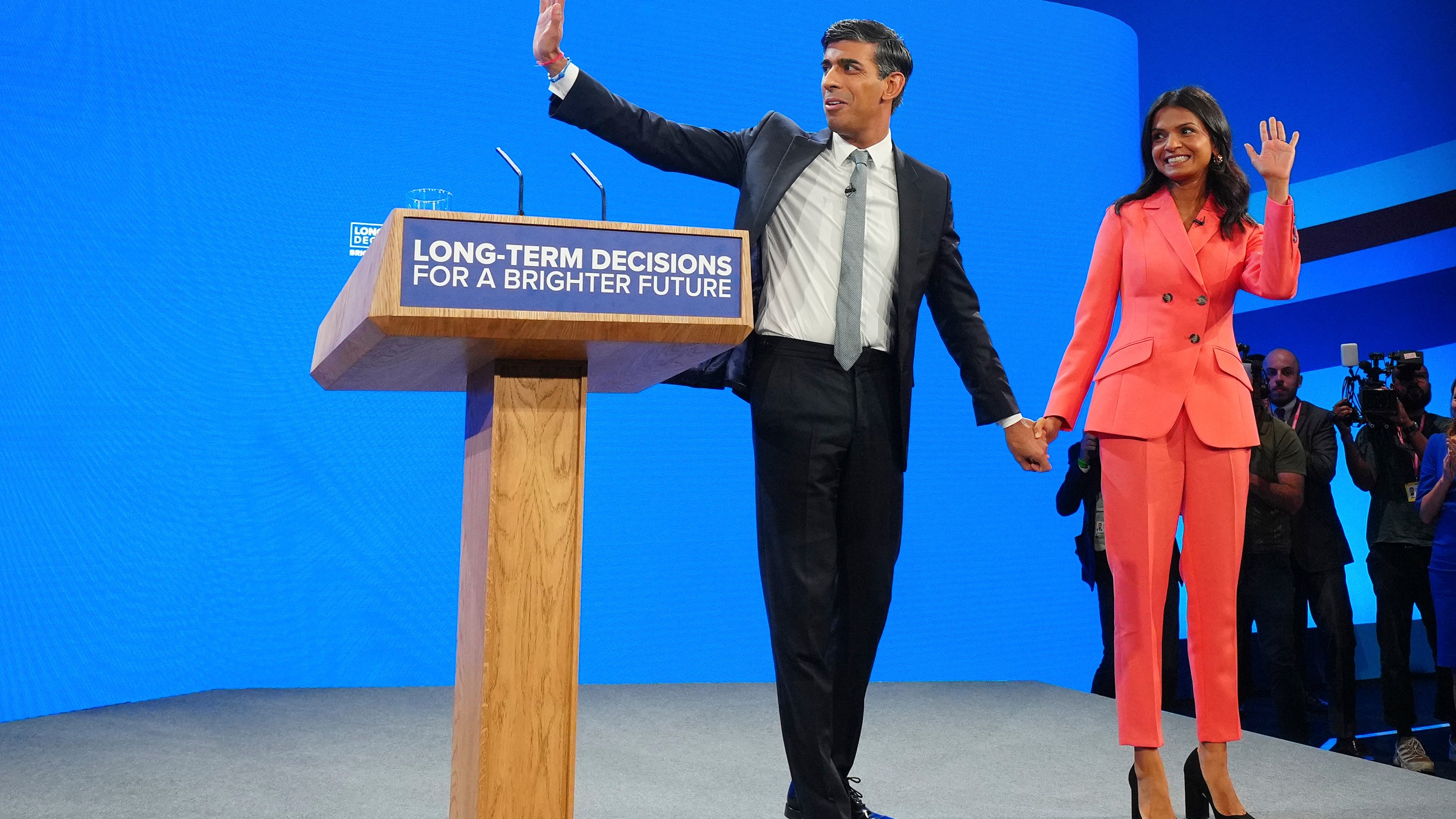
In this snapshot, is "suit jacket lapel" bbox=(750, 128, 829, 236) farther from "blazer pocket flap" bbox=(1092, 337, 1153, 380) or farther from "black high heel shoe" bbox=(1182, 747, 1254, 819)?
"black high heel shoe" bbox=(1182, 747, 1254, 819)

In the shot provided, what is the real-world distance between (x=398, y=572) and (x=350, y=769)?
1542 millimetres

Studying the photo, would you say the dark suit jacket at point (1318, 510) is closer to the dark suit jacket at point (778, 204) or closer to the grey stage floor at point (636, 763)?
the grey stage floor at point (636, 763)

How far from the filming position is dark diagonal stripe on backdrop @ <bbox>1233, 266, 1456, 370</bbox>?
5410 mm

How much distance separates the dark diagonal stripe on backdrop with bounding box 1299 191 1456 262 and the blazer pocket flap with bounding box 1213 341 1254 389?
3.34 m

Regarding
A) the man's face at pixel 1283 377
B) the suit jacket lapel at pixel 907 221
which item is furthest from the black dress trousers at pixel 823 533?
the man's face at pixel 1283 377

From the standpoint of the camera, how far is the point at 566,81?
1.94m

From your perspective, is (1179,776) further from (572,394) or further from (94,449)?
(94,449)

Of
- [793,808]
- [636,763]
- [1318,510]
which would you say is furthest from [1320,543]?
[793,808]

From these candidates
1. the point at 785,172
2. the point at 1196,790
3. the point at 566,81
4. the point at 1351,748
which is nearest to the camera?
the point at 566,81

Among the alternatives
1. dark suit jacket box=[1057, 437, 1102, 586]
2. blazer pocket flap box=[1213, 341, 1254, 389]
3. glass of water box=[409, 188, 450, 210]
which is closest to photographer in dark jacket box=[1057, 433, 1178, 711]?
dark suit jacket box=[1057, 437, 1102, 586]

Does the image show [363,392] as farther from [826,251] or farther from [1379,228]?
→ [1379,228]

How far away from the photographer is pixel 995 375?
2254 millimetres

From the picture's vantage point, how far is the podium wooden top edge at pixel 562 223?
4.08ft

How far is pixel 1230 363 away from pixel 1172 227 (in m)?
0.29
